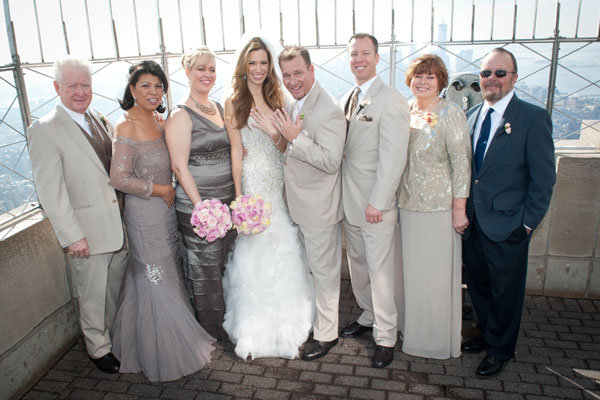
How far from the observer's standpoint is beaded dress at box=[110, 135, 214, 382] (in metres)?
3.26

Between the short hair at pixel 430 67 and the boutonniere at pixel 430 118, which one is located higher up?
the short hair at pixel 430 67

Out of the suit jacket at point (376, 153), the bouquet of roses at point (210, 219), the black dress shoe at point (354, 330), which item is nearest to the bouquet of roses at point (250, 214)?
the bouquet of roses at point (210, 219)

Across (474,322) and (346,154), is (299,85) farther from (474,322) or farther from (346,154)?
(474,322)

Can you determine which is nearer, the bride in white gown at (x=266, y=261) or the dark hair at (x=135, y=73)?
the dark hair at (x=135, y=73)

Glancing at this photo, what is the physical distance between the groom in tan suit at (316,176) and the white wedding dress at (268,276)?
15cm

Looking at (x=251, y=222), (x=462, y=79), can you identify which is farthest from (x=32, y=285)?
(x=462, y=79)

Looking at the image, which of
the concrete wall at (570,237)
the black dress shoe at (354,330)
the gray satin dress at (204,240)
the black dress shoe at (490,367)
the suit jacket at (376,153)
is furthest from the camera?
the concrete wall at (570,237)

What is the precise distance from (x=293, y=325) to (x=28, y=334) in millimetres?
2002

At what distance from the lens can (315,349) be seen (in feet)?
11.5

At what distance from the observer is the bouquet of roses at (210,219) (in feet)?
10.3

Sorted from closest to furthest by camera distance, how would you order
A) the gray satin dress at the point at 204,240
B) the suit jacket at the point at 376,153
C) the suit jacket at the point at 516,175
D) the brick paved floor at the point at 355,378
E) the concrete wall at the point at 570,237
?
the suit jacket at the point at 516,175 → the suit jacket at the point at 376,153 → the brick paved floor at the point at 355,378 → the gray satin dress at the point at 204,240 → the concrete wall at the point at 570,237

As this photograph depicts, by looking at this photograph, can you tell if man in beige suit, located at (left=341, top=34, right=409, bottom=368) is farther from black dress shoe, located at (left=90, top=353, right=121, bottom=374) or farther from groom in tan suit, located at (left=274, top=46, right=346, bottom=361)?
black dress shoe, located at (left=90, top=353, right=121, bottom=374)

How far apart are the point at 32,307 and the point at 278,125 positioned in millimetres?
2334

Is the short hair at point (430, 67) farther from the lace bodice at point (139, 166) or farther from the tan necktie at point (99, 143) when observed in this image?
the tan necktie at point (99, 143)
